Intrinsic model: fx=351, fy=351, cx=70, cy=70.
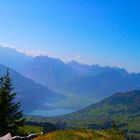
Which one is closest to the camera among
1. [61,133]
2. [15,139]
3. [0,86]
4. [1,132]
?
[15,139]

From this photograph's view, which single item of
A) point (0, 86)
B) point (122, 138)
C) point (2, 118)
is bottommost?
point (122, 138)

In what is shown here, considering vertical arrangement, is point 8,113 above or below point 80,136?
above

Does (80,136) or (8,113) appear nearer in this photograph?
(80,136)

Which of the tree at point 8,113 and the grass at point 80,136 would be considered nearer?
the grass at point 80,136

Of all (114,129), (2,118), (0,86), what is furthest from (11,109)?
(114,129)

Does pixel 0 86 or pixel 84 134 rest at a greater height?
pixel 0 86

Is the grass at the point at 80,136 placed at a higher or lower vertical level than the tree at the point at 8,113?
lower

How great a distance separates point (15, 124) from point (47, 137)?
1938 cm

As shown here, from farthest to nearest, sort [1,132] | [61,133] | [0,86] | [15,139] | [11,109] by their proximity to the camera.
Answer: [0,86]
[11,109]
[1,132]
[61,133]
[15,139]

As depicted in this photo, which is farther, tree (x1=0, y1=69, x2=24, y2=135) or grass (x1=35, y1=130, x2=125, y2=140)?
tree (x1=0, y1=69, x2=24, y2=135)

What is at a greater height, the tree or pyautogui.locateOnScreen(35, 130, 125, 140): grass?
the tree

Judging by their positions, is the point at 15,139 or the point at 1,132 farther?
the point at 1,132

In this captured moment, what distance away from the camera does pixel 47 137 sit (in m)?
23.9

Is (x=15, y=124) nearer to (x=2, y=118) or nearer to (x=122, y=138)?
(x=2, y=118)
